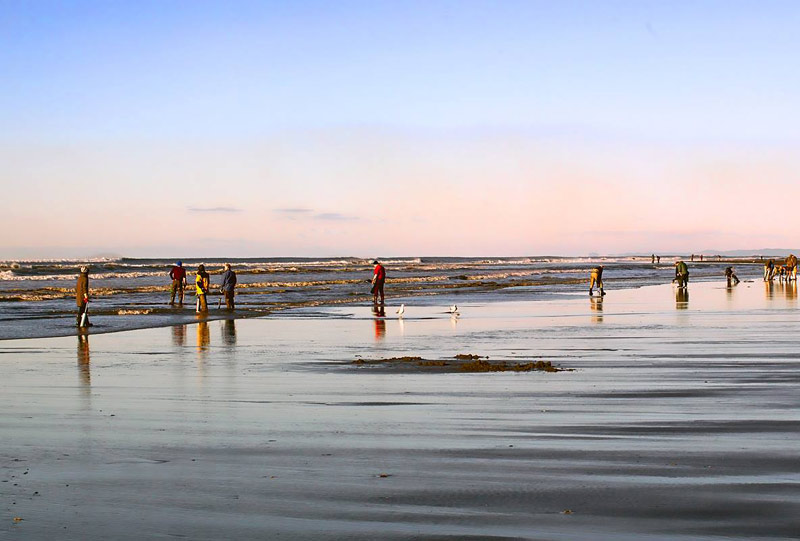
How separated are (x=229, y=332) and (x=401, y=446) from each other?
52.4 ft

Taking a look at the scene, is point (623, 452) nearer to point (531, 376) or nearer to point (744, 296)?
point (531, 376)

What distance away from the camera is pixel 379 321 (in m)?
27.6

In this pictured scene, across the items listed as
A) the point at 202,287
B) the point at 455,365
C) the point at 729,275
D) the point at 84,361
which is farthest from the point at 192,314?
the point at 729,275

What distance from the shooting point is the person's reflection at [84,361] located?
1389 centimetres

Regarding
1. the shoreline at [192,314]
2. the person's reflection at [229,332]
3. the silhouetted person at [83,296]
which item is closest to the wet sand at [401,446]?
the person's reflection at [229,332]

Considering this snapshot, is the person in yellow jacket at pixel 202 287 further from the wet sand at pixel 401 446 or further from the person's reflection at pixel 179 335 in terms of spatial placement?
the wet sand at pixel 401 446

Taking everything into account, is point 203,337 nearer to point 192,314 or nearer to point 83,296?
point 83,296

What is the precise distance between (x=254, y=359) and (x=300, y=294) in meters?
31.4

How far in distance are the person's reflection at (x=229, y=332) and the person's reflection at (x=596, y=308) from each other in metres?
9.60

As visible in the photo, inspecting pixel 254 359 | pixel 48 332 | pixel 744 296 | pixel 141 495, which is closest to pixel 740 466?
pixel 141 495

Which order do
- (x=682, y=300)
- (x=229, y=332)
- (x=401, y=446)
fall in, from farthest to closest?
(x=682, y=300), (x=229, y=332), (x=401, y=446)

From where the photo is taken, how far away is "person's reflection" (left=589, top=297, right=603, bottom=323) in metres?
26.9

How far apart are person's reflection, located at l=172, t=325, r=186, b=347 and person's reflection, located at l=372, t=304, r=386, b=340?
4257mm

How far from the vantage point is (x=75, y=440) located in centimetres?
895
